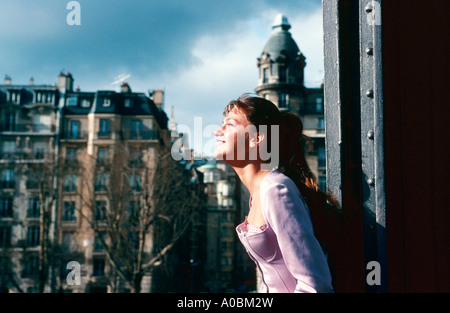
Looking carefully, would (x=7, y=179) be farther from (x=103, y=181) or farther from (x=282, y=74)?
(x=282, y=74)

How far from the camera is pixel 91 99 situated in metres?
40.8

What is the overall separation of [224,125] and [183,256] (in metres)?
43.5

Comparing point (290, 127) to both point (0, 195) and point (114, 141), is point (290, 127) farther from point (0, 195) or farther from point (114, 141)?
point (0, 195)

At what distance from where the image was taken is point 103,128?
38812mm

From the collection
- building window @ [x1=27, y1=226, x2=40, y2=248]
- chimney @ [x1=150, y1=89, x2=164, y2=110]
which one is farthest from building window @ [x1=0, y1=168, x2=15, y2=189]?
chimney @ [x1=150, y1=89, x2=164, y2=110]

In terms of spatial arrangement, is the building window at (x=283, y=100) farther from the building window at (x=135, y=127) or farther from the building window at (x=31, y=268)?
the building window at (x=31, y=268)

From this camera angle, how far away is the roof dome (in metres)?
39.7

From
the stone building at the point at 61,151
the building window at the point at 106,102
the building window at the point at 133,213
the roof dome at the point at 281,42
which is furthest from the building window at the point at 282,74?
the building window at the point at 133,213

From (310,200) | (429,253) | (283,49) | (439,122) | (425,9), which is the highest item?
(283,49)

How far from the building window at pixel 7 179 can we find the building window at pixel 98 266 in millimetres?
8172

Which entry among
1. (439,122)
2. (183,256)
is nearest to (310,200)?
(439,122)

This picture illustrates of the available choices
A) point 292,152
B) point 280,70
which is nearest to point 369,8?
point 292,152

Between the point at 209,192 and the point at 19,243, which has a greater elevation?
the point at 209,192

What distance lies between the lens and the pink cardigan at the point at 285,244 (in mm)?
1696
